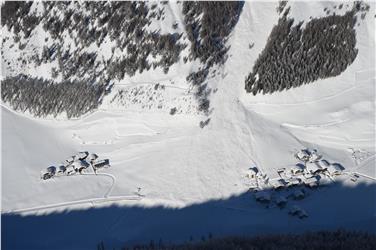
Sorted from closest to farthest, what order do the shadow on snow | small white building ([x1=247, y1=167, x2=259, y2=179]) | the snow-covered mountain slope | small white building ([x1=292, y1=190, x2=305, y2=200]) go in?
the shadow on snow
the snow-covered mountain slope
small white building ([x1=292, y1=190, x2=305, y2=200])
small white building ([x1=247, y1=167, x2=259, y2=179])

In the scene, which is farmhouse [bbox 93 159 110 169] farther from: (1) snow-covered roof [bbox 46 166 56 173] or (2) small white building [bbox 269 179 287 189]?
(2) small white building [bbox 269 179 287 189]

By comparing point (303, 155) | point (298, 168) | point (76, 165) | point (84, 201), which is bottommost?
point (84, 201)

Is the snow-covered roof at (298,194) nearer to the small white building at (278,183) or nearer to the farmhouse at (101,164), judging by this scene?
the small white building at (278,183)

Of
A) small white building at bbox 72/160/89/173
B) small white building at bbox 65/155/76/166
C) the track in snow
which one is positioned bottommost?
the track in snow

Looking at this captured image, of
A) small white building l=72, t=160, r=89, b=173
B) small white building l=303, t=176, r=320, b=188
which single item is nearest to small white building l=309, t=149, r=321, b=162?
small white building l=303, t=176, r=320, b=188

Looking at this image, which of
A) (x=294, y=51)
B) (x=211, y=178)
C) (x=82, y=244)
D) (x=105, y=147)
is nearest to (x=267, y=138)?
(x=211, y=178)

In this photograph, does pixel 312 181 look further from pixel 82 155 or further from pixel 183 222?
pixel 82 155

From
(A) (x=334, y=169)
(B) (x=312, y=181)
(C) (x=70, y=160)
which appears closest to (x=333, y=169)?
(A) (x=334, y=169)
